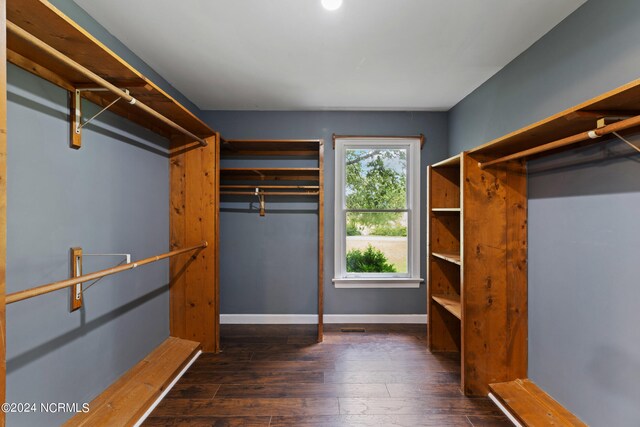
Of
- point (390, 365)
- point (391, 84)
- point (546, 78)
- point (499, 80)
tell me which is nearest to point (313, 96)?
point (391, 84)

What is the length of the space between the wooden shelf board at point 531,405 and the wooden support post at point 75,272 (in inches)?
101

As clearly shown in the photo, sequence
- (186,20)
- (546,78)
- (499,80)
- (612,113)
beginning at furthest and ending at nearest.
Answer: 1. (499,80)
2. (546,78)
3. (186,20)
4. (612,113)

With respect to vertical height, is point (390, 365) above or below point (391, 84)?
below

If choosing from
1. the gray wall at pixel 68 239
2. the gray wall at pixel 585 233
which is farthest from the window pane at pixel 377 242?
the gray wall at pixel 68 239

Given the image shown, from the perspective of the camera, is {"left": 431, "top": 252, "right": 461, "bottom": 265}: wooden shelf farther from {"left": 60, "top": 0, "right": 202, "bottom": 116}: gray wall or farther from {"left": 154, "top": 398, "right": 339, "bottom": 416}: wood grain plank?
{"left": 60, "top": 0, "right": 202, "bottom": 116}: gray wall

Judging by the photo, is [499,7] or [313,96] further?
[313,96]

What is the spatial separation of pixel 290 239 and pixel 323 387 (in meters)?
1.57

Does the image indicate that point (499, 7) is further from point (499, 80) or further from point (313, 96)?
point (313, 96)

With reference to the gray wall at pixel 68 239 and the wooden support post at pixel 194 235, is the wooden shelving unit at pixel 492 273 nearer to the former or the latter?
the wooden support post at pixel 194 235

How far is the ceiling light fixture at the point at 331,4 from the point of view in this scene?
157 cm

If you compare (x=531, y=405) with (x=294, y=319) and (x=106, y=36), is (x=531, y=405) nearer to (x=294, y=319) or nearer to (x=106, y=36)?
(x=294, y=319)

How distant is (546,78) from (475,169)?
0.68 m

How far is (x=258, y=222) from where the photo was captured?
329 cm

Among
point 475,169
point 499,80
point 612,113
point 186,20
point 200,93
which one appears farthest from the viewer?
point 200,93
